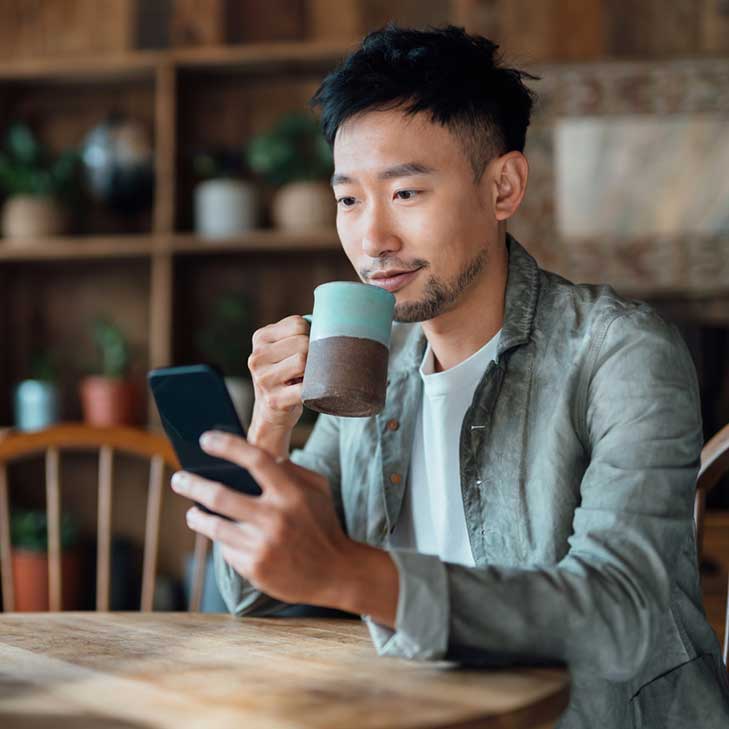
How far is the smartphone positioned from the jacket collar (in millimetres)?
485

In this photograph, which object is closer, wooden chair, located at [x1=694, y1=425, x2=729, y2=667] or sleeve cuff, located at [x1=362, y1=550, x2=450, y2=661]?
sleeve cuff, located at [x1=362, y1=550, x2=450, y2=661]

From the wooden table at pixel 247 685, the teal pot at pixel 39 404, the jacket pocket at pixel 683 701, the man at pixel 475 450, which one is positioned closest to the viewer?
the wooden table at pixel 247 685

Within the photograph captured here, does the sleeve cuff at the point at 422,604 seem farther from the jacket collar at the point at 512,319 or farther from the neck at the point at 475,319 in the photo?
the neck at the point at 475,319

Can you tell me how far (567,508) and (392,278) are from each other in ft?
1.15

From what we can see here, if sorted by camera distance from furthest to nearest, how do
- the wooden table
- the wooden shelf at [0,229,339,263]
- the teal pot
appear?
the teal pot, the wooden shelf at [0,229,339,263], the wooden table

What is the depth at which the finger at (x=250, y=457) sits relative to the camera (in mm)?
838

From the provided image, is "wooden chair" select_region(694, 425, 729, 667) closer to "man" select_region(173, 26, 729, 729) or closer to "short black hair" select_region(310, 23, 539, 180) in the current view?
"man" select_region(173, 26, 729, 729)

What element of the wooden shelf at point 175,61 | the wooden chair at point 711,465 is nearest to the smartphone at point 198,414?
the wooden chair at point 711,465

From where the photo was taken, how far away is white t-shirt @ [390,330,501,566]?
1.40 meters

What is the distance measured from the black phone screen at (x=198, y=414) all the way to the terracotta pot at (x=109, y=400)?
6.95 ft

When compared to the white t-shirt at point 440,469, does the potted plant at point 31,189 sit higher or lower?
higher

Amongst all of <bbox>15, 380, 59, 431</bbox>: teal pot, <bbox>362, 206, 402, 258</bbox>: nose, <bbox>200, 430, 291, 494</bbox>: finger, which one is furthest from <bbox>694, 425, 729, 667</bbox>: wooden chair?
<bbox>15, 380, 59, 431</bbox>: teal pot

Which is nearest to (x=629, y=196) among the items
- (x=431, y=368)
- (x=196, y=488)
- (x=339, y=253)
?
(x=339, y=253)

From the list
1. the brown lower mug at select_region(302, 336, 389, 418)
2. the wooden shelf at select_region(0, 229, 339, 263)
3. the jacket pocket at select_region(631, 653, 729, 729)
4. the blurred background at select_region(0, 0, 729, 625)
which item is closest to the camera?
the brown lower mug at select_region(302, 336, 389, 418)
